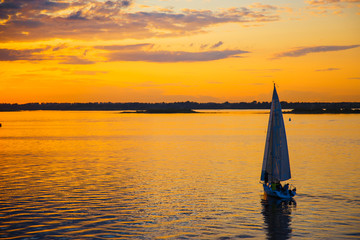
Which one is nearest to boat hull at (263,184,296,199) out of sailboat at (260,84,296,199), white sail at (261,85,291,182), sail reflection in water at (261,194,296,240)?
sailboat at (260,84,296,199)

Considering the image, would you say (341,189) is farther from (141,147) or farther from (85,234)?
(141,147)

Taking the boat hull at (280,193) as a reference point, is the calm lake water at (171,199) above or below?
below

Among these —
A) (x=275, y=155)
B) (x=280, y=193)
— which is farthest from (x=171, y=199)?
(x=275, y=155)

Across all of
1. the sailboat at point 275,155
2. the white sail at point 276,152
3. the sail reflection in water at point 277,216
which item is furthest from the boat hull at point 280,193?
the white sail at point 276,152

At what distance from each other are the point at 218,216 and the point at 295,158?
41.7 meters

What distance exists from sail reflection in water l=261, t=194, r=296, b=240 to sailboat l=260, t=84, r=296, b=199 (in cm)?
118

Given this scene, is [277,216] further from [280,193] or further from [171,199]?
[171,199]

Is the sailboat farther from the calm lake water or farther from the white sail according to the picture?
the calm lake water

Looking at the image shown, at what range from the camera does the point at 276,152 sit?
4253 cm

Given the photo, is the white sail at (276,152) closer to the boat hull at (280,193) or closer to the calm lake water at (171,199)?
the boat hull at (280,193)

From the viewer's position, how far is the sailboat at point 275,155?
4175cm

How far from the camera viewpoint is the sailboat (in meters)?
41.8

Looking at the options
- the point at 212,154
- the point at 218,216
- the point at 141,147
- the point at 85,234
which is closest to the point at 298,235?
the point at 218,216

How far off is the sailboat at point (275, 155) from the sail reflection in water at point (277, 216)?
3.87 ft
